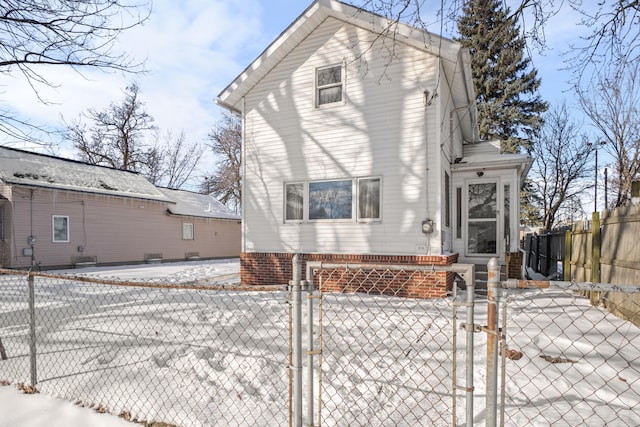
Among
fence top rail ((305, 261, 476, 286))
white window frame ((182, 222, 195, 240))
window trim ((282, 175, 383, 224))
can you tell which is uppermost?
window trim ((282, 175, 383, 224))

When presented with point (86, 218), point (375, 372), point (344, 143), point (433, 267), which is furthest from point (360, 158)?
point (86, 218)

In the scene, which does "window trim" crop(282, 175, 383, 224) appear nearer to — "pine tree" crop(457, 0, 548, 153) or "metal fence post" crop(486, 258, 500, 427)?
"metal fence post" crop(486, 258, 500, 427)

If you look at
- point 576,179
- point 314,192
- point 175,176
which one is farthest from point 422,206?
point 175,176

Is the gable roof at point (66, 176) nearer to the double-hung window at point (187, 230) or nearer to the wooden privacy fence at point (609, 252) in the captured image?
the double-hung window at point (187, 230)

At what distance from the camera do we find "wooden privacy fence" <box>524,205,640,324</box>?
5027 mm

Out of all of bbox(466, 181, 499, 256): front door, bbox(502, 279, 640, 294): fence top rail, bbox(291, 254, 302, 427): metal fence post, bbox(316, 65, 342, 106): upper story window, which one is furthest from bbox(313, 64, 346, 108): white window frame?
bbox(502, 279, 640, 294): fence top rail

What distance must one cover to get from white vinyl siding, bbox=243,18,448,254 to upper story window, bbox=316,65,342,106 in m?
0.17

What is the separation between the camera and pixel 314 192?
346 inches

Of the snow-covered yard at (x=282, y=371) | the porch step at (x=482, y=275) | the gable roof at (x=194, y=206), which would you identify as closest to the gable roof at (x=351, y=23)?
the porch step at (x=482, y=275)

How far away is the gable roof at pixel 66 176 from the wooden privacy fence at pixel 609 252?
58.0 feet

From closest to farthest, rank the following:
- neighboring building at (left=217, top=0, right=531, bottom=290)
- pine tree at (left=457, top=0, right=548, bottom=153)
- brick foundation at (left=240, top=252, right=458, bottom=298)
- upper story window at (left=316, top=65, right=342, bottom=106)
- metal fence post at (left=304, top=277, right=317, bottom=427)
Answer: metal fence post at (left=304, top=277, right=317, bottom=427) → brick foundation at (left=240, top=252, right=458, bottom=298) → neighboring building at (left=217, top=0, right=531, bottom=290) → upper story window at (left=316, top=65, right=342, bottom=106) → pine tree at (left=457, top=0, right=548, bottom=153)

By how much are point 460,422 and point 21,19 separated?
26.9 feet

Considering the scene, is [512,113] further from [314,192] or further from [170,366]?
[170,366]

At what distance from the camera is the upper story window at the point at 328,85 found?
874 cm
